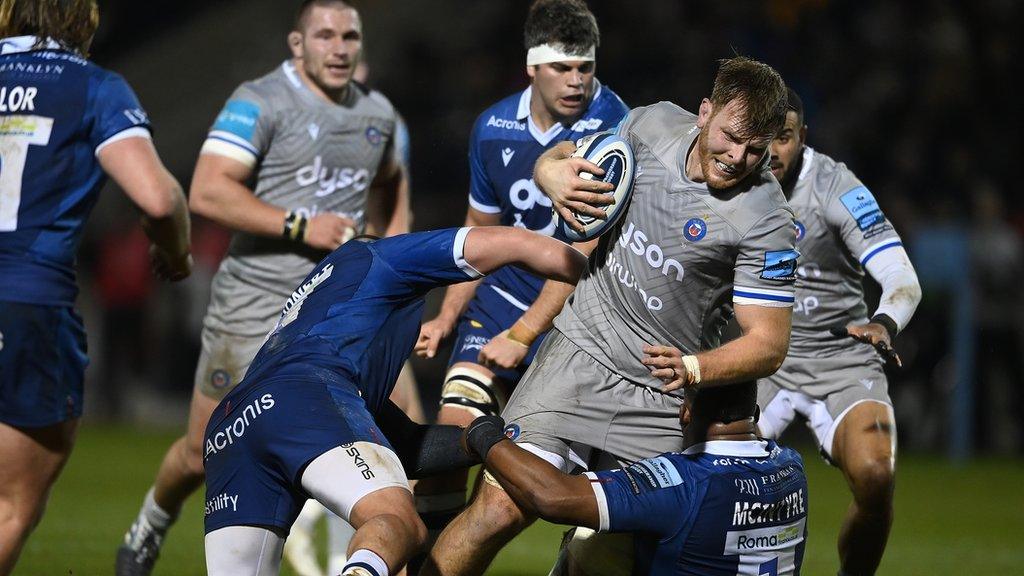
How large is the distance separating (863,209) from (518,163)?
1713mm

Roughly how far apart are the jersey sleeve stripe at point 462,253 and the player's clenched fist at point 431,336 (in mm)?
1117

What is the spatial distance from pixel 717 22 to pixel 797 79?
151 centimetres

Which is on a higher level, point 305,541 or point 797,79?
point 797,79

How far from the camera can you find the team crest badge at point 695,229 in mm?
5043

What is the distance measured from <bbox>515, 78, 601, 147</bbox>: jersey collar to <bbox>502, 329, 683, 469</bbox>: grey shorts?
1645mm

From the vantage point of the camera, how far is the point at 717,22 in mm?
16609

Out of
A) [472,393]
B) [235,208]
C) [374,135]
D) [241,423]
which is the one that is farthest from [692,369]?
[374,135]

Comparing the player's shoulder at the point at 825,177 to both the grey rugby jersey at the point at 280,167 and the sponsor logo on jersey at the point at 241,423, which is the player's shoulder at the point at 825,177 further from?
the sponsor logo on jersey at the point at 241,423

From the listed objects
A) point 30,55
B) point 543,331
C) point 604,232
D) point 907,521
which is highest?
point 30,55

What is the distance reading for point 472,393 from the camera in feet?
20.5

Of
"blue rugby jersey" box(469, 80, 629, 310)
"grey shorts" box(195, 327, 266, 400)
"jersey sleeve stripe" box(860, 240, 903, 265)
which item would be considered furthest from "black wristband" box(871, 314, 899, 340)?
"grey shorts" box(195, 327, 266, 400)

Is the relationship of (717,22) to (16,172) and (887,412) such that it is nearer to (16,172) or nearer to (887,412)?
(887,412)

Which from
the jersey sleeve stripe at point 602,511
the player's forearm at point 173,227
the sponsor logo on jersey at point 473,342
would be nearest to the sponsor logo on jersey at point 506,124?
the sponsor logo on jersey at point 473,342

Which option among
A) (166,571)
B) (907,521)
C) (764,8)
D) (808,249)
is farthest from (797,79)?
(166,571)
